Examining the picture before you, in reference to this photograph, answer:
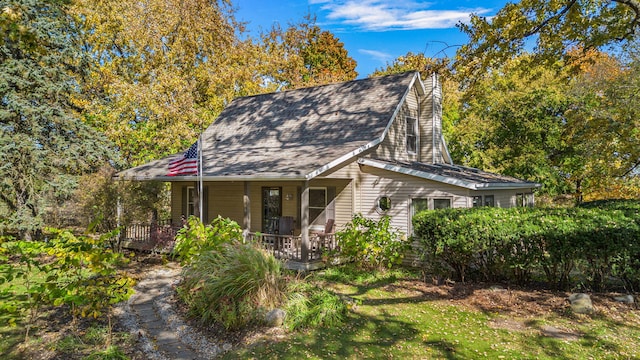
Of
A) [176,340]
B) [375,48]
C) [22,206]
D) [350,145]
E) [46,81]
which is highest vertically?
[375,48]

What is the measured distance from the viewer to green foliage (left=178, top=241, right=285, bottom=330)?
6676 millimetres

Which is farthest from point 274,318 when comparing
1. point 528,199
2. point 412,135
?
point 528,199

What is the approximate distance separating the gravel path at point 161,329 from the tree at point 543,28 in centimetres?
1028

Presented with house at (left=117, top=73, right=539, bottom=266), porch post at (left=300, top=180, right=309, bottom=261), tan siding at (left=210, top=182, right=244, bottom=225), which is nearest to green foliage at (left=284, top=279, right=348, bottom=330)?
porch post at (left=300, top=180, right=309, bottom=261)

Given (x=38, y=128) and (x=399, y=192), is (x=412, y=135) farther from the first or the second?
(x=38, y=128)

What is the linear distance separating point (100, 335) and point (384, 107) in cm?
1159

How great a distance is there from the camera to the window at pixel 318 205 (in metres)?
13.9

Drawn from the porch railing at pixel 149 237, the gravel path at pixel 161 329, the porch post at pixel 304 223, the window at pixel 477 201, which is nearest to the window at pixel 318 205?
the porch post at pixel 304 223

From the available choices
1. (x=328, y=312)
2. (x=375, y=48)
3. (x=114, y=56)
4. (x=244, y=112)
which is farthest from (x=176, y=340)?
(x=375, y=48)

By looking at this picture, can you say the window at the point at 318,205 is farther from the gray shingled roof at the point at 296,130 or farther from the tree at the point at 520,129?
the tree at the point at 520,129

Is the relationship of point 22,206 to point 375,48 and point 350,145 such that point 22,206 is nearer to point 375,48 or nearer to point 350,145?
point 350,145

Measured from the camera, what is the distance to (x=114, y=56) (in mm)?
21906

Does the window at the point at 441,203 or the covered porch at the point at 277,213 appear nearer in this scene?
the window at the point at 441,203

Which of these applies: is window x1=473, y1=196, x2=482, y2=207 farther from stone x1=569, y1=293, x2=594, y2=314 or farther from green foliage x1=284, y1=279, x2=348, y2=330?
green foliage x1=284, y1=279, x2=348, y2=330
